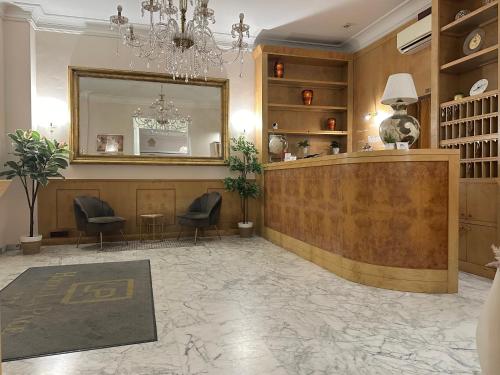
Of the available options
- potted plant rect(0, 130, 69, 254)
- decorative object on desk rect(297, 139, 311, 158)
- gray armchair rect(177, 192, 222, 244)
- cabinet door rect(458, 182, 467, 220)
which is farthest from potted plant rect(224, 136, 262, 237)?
cabinet door rect(458, 182, 467, 220)

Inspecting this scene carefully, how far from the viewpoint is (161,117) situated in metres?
6.04

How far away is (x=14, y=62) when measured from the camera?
5180 mm

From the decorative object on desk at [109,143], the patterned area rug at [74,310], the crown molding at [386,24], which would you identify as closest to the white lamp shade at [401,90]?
the crown molding at [386,24]

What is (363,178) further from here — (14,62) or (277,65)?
(14,62)

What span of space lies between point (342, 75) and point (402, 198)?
4.43m

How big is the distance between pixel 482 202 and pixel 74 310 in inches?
159

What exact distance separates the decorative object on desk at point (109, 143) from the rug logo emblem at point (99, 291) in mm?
2911

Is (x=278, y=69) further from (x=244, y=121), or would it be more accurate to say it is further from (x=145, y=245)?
(x=145, y=245)

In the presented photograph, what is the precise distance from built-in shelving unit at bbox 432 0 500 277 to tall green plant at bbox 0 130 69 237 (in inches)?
204

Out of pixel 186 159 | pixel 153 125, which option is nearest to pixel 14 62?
pixel 153 125

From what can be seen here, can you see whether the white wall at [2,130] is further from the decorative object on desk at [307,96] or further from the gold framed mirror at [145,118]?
the decorative object on desk at [307,96]

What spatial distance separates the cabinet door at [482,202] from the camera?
11.7ft

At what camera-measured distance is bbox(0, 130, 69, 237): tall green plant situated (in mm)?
4828

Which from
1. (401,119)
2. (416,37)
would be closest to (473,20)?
(416,37)
